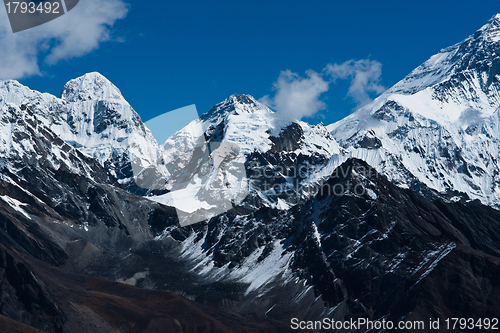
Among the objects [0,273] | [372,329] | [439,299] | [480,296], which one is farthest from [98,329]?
[480,296]

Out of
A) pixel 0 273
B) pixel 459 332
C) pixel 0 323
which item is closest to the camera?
pixel 0 323

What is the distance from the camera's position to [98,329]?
7603 inches

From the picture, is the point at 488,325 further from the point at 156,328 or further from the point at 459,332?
the point at 156,328

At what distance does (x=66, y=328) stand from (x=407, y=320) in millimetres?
105764

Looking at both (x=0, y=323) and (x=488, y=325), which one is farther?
(x=488, y=325)

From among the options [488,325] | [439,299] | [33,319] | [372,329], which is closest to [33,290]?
[33,319]

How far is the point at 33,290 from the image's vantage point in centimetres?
19762

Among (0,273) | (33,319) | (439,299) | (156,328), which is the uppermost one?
(0,273)

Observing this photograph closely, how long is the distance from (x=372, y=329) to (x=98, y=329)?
88.4 meters

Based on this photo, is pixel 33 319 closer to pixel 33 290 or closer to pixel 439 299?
pixel 33 290

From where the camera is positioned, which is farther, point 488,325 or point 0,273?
point 0,273

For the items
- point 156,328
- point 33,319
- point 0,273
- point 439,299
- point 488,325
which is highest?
point 0,273

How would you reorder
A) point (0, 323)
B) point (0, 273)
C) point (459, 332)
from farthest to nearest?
1. point (0, 273)
2. point (459, 332)
3. point (0, 323)

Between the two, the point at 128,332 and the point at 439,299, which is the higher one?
the point at 128,332
